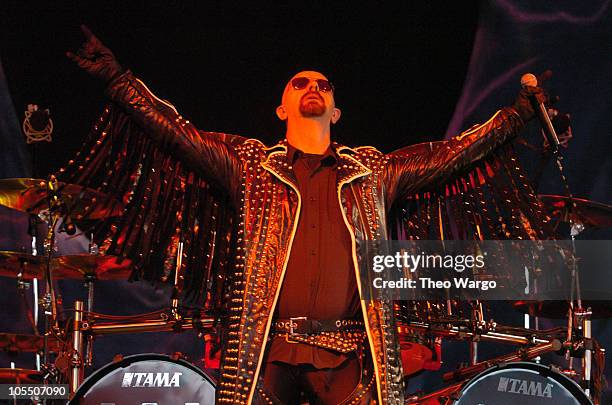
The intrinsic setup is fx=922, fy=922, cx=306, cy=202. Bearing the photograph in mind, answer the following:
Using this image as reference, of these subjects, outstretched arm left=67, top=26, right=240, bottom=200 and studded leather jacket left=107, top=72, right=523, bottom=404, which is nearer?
studded leather jacket left=107, top=72, right=523, bottom=404

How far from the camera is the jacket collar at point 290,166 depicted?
132 inches

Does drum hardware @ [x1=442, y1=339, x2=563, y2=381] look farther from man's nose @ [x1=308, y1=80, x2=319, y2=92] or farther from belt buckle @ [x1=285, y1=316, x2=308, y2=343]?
man's nose @ [x1=308, y1=80, x2=319, y2=92]

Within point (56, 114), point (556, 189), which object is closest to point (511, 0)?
point (556, 189)

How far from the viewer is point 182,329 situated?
14.2ft

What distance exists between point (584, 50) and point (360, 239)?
298 centimetres

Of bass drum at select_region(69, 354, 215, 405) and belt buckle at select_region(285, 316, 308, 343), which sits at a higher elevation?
belt buckle at select_region(285, 316, 308, 343)

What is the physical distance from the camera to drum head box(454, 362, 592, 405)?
4199mm

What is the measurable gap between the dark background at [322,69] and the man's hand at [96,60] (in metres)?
2.03

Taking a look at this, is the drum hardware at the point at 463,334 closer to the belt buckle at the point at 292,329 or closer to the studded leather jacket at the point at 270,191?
the studded leather jacket at the point at 270,191

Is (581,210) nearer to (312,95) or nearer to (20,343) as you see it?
(312,95)

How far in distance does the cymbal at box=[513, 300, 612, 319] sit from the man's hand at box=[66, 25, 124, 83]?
7.87ft

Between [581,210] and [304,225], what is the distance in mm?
1946

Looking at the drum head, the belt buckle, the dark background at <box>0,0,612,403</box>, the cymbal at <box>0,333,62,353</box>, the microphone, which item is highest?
the dark background at <box>0,0,612,403</box>

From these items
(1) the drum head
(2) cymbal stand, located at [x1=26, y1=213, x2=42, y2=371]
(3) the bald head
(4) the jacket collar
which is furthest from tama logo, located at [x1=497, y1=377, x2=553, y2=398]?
(2) cymbal stand, located at [x1=26, y1=213, x2=42, y2=371]
